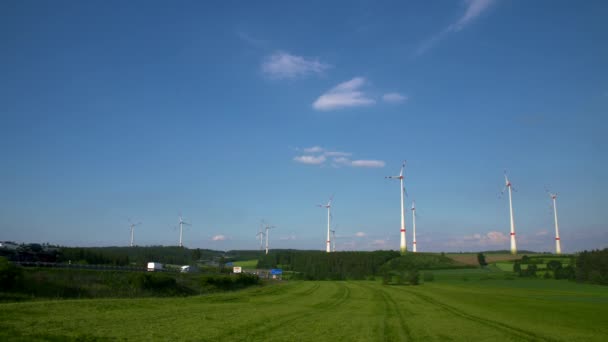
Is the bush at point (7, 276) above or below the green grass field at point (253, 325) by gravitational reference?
above

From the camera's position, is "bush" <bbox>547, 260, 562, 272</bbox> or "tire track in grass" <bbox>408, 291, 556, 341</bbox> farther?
"bush" <bbox>547, 260, 562, 272</bbox>

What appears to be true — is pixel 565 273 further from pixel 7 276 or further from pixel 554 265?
pixel 7 276

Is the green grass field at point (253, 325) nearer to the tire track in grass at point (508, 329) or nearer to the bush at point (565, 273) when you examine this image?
the tire track in grass at point (508, 329)

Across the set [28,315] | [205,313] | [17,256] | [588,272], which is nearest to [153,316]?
[205,313]

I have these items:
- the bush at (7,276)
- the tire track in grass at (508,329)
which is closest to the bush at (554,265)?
the tire track in grass at (508,329)

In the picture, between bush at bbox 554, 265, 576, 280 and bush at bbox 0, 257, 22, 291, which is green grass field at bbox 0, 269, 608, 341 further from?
bush at bbox 554, 265, 576, 280

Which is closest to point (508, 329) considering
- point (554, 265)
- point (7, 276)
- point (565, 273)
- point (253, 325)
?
point (253, 325)

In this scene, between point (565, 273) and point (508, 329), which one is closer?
point (508, 329)

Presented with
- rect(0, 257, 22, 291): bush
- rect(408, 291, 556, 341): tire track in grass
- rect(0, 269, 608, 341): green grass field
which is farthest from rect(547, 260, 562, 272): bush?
rect(0, 257, 22, 291): bush

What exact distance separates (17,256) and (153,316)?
1952 inches

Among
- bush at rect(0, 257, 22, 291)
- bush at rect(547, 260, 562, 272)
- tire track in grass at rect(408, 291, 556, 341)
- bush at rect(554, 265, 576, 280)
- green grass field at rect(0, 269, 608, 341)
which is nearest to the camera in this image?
green grass field at rect(0, 269, 608, 341)

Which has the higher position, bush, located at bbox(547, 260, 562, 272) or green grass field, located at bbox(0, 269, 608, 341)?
bush, located at bbox(547, 260, 562, 272)

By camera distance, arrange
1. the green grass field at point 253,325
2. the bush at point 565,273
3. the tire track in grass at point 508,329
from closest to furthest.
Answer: the green grass field at point 253,325, the tire track in grass at point 508,329, the bush at point 565,273

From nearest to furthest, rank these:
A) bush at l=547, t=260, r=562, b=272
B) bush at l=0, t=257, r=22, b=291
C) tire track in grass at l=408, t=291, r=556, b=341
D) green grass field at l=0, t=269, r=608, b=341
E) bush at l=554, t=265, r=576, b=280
Result: green grass field at l=0, t=269, r=608, b=341 < tire track in grass at l=408, t=291, r=556, b=341 < bush at l=0, t=257, r=22, b=291 < bush at l=554, t=265, r=576, b=280 < bush at l=547, t=260, r=562, b=272
